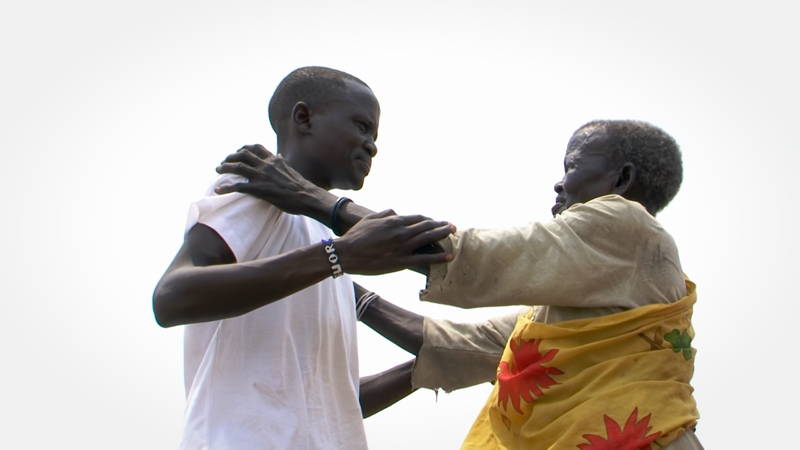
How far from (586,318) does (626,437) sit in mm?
474

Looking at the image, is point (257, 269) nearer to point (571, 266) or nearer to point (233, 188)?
point (233, 188)

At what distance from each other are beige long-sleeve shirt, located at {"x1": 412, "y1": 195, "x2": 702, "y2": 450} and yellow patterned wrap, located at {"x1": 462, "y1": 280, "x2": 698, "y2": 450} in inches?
3.1

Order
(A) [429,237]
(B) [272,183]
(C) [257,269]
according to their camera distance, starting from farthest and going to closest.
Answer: (B) [272,183] → (A) [429,237] → (C) [257,269]

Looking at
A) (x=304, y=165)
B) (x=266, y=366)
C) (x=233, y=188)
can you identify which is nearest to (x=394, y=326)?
(x=304, y=165)

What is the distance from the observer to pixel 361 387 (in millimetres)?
4535

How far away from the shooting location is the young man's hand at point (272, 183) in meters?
3.44

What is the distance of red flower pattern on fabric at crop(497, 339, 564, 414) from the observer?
12.5 feet

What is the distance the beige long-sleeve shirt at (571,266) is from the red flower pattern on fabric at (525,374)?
0.15m

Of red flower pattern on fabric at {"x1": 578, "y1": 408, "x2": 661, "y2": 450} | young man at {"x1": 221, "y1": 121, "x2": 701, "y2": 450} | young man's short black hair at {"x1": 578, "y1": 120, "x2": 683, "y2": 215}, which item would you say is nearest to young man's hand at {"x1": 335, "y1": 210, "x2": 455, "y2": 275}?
young man at {"x1": 221, "y1": 121, "x2": 701, "y2": 450}

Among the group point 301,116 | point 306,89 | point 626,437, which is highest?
point 306,89

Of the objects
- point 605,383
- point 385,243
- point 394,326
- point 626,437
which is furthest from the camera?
point 394,326

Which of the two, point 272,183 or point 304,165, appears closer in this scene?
point 272,183

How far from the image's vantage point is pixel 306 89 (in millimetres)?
3990

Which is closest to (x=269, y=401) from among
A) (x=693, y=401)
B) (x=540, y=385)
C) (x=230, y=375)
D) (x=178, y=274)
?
(x=230, y=375)
